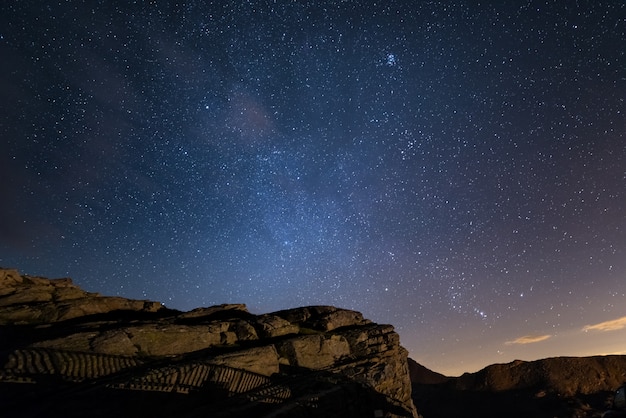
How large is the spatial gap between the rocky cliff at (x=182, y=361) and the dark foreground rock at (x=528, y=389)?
32.7 m

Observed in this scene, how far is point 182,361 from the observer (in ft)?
57.3

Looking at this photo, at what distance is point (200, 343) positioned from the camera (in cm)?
2000

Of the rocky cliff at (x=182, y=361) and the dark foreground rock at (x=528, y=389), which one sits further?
the dark foreground rock at (x=528, y=389)

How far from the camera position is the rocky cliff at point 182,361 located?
14.0 meters

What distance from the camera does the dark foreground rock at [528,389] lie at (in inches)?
1910

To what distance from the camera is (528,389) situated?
56031mm

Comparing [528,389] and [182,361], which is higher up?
[528,389]

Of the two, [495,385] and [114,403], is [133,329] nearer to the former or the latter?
[114,403]

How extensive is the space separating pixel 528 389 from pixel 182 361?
192 ft

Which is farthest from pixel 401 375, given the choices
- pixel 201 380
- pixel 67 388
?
pixel 67 388

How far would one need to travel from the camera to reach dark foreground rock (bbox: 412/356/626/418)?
159ft

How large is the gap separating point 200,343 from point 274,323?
18.5ft

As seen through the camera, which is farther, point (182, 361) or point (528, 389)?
point (528, 389)

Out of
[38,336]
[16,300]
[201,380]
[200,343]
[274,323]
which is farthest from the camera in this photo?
[274,323]
